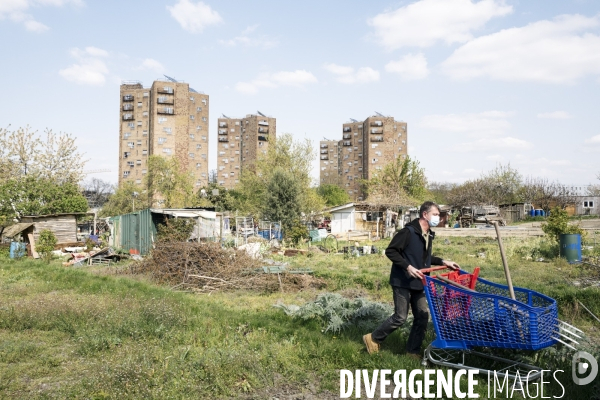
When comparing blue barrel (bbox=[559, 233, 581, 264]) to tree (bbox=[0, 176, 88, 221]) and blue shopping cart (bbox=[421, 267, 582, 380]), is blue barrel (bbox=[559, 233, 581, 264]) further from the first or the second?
tree (bbox=[0, 176, 88, 221])

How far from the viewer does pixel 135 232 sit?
25.4 meters

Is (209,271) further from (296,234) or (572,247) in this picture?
(296,234)

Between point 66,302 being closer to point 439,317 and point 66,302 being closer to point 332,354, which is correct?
point 332,354

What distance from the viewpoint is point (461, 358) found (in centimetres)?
545

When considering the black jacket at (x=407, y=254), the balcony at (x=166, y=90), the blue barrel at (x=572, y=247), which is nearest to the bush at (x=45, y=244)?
the black jacket at (x=407, y=254)

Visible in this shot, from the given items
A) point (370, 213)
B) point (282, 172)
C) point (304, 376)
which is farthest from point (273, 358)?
point (370, 213)

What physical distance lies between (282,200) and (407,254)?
94.2 ft

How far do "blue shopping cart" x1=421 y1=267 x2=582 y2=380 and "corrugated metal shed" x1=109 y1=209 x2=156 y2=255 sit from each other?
18163 millimetres

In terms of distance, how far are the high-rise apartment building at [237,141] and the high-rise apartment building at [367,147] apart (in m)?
20.5

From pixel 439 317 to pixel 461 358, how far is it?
28.2 inches

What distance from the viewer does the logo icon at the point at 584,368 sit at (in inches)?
167

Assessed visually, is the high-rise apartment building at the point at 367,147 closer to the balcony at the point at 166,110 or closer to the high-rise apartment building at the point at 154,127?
the high-rise apartment building at the point at 154,127

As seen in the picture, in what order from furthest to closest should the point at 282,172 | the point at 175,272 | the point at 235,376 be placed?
the point at 282,172 → the point at 175,272 → the point at 235,376

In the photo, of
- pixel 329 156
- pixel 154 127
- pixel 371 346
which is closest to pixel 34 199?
pixel 371 346
